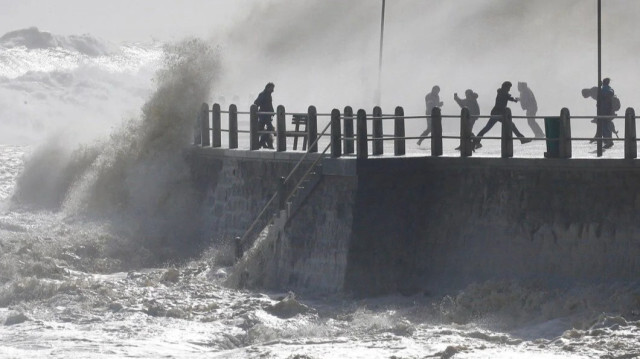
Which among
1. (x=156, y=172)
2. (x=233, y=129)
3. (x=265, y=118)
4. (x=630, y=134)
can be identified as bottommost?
(x=156, y=172)

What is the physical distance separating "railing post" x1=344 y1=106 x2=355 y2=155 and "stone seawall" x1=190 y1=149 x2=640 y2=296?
0.81 meters

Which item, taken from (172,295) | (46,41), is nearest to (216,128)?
(172,295)

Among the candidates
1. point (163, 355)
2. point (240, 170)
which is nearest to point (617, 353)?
point (163, 355)

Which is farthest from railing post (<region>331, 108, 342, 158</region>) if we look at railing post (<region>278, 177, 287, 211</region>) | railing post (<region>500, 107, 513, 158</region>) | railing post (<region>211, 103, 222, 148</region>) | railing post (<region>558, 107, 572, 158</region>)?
railing post (<region>211, 103, 222, 148</region>)

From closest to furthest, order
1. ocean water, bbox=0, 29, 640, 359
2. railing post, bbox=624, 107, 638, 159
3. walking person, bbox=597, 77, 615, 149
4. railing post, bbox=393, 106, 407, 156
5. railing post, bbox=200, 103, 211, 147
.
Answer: ocean water, bbox=0, 29, 640, 359
railing post, bbox=624, 107, 638, 159
railing post, bbox=393, 106, 407, 156
walking person, bbox=597, 77, 615, 149
railing post, bbox=200, 103, 211, 147

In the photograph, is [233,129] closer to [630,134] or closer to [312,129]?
[312,129]

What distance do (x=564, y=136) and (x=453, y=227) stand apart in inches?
82.8

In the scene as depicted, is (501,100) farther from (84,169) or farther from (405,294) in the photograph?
(84,169)

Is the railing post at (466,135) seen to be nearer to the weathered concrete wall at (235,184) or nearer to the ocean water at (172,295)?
the ocean water at (172,295)

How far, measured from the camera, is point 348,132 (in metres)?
22.0

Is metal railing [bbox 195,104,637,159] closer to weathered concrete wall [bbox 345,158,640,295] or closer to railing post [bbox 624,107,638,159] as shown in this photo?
railing post [bbox 624,107,638,159]

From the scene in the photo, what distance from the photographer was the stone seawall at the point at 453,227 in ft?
62.8

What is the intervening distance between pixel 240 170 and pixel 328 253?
484cm

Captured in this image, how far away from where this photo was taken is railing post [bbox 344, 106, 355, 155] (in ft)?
71.8
